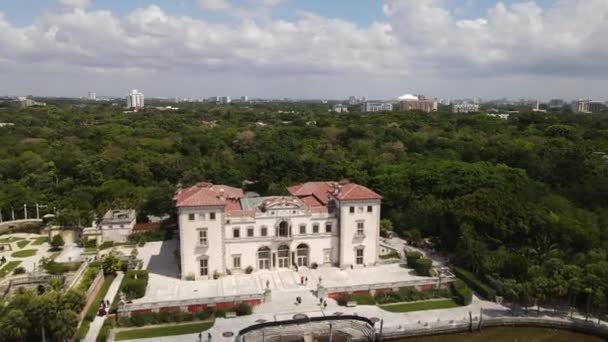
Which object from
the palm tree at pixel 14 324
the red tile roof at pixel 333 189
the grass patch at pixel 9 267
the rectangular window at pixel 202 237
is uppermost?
the red tile roof at pixel 333 189

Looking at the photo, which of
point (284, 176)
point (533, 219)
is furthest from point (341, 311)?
point (284, 176)

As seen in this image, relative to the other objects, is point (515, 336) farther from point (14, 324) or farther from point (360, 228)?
point (14, 324)

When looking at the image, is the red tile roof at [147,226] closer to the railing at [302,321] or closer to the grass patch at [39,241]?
the grass patch at [39,241]

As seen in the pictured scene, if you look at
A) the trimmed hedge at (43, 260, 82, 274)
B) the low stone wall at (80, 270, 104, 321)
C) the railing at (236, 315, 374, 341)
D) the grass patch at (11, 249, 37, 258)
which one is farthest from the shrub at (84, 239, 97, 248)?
the railing at (236, 315, 374, 341)

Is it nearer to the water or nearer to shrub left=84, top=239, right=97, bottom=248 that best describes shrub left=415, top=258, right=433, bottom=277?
the water

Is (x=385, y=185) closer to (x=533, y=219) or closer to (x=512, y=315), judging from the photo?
(x=533, y=219)

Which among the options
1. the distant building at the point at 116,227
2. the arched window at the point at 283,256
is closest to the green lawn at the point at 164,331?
the arched window at the point at 283,256

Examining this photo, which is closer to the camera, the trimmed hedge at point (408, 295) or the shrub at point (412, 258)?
the trimmed hedge at point (408, 295)
